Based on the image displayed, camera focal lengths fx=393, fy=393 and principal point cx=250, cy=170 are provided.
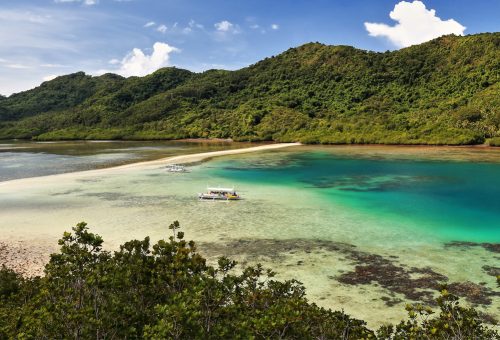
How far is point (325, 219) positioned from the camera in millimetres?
31391

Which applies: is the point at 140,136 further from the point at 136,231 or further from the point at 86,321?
the point at 86,321

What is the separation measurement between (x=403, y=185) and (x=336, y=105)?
10098cm

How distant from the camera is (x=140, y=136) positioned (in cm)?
14825

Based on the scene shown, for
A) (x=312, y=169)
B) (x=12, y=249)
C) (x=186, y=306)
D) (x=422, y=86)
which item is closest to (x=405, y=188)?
(x=312, y=169)

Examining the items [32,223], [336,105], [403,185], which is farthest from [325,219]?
[336,105]

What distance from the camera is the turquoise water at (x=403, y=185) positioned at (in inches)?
1179

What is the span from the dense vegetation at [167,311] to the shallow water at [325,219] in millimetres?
7343

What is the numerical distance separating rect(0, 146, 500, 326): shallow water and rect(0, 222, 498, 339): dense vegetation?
734 centimetres

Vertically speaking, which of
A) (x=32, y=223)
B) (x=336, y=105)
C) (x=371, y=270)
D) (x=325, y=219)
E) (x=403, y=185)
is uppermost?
(x=336, y=105)

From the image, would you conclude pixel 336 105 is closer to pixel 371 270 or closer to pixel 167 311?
pixel 371 270

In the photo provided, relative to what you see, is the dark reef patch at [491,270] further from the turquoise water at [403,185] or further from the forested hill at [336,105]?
the forested hill at [336,105]

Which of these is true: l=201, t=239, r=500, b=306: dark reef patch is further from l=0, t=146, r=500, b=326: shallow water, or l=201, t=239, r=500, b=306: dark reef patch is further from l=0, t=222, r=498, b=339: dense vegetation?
l=0, t=222, r=498, b=339: dense vegetation

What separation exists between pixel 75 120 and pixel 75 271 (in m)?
185

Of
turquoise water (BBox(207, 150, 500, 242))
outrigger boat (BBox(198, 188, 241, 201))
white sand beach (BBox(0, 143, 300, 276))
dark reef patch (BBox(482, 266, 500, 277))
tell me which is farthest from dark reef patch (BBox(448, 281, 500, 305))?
outrigger boat (BBox(198, 188, 241, 201))
